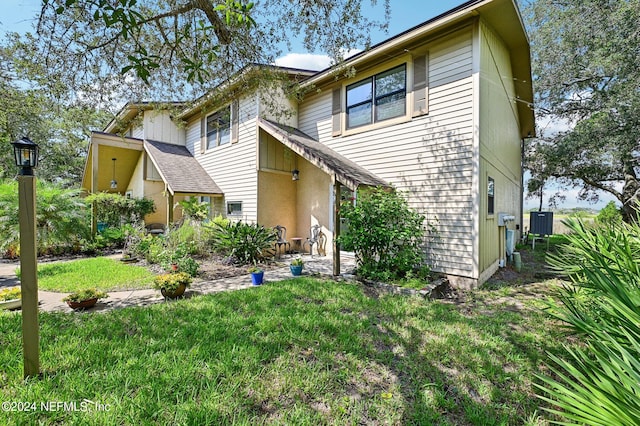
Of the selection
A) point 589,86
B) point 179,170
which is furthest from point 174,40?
point 589,86

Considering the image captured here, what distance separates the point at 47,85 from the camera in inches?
202

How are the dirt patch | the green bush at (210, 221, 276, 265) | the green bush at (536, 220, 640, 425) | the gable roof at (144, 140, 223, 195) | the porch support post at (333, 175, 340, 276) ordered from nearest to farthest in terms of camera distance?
the green bush at (536, 220, 640, 425) → the porch support post at (333, 175, 340, 276) → the dirt patch → the green bush at (210, 221, 276, 265) → the gable roof at (144, 140, 223, 195)

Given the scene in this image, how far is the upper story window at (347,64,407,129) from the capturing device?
291 inches

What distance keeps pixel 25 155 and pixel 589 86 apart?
19.5m

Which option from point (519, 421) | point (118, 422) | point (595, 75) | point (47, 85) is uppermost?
point (595, 75)

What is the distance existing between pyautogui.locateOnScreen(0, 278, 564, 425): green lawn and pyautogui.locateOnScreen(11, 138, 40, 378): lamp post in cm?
22

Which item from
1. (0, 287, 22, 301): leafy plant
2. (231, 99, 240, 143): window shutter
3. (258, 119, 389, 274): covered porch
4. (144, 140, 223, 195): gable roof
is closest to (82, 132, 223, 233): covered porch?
(144, 140, 223, 195): gable roof

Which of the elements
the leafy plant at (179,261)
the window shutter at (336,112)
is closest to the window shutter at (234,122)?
the window shutter at (336,112)

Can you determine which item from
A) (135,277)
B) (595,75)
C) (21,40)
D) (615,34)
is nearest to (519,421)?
(135,277)

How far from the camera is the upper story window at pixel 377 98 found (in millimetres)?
7379

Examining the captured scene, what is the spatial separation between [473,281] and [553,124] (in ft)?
45.7

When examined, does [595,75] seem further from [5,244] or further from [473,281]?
[5,244]

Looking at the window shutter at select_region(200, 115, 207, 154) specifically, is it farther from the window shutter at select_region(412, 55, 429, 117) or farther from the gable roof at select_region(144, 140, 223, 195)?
the window shutter at select_region(412, 55, 429, 117)

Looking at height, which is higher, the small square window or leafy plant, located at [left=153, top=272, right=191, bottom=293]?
the small square window
